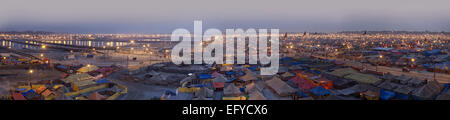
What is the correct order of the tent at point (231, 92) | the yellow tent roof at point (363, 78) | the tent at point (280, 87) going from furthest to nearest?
the yellow tent roof at point (363, 78) → the tent at point (280, 87) → the tent at point (231, 92)

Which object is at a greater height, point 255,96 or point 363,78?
point 363,78

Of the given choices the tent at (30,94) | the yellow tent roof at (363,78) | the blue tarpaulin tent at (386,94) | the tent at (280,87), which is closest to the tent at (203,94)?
the tent at (280,87)

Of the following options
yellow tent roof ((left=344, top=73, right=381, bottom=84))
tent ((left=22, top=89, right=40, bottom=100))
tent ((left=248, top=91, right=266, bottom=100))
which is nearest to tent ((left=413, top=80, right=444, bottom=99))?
yellow tent roof ((left=344, top=73, right=381, bottom=84))

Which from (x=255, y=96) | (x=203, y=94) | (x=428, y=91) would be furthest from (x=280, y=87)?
(x=428, y=91)

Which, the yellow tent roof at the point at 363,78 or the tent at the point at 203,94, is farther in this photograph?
the yellow tent roof at the point at 363,78

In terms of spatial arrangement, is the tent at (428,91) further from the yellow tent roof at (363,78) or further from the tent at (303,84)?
the tent at (303,84)

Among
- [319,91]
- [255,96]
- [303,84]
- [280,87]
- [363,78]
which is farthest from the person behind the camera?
[363,78]

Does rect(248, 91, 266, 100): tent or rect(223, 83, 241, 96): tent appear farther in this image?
rect(223, 83, 241, 96): tent

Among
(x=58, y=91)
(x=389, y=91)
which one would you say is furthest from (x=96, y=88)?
(x=389, y=91)

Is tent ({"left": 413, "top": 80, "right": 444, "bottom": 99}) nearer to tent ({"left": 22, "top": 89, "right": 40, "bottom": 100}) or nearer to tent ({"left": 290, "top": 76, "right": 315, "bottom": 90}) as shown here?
tent ({"left": 290, "top": 76, "right": 315, "bottom": 90})

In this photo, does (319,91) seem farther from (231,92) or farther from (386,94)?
(231,92)
